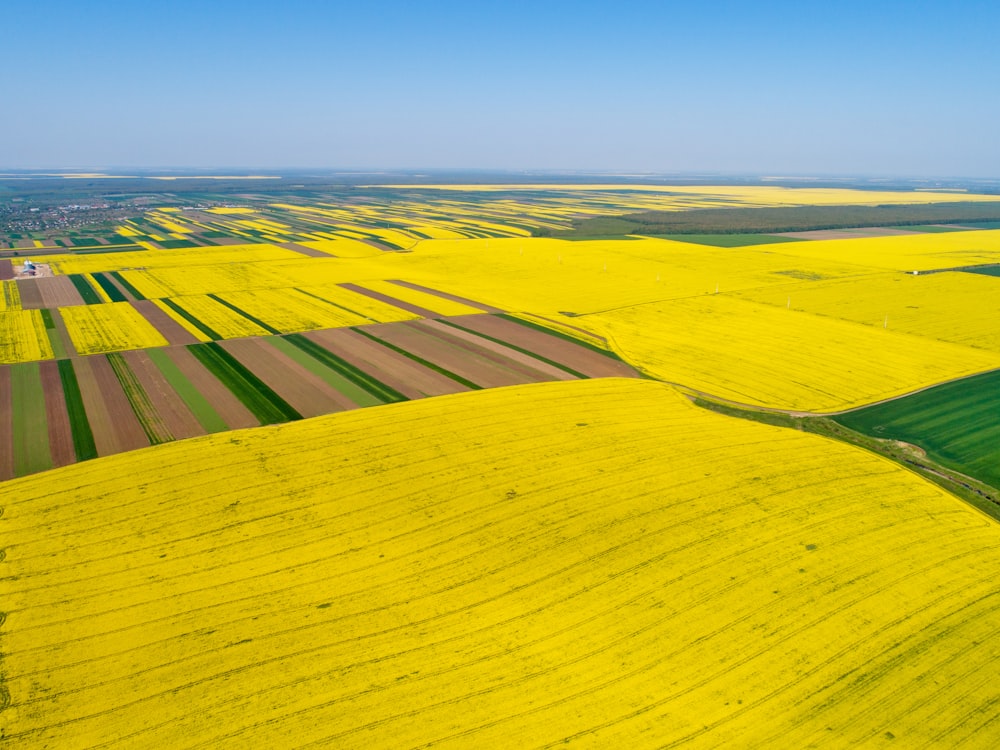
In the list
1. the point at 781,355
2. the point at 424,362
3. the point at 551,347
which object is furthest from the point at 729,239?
the point at 424,362

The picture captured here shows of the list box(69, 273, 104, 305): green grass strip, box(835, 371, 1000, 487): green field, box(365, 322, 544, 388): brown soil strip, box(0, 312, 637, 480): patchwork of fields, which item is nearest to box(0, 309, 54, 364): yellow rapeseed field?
box(0, 312, 637, 480): patchwork of fields

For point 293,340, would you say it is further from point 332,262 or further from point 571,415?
point 332,262

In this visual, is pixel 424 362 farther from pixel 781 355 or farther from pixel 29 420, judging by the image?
pixel 781 355

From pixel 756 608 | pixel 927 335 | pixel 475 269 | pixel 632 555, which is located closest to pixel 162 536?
pixel 632 555

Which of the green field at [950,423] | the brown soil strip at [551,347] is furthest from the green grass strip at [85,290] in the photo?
the green field at [950,423]

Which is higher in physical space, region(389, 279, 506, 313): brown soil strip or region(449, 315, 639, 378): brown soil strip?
region(389, 279, 506, 313): brown soil strip

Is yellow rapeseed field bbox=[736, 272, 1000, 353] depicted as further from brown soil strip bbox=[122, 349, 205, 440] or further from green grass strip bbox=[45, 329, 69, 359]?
green grass strip bbox=[45, 329, 69, 359]

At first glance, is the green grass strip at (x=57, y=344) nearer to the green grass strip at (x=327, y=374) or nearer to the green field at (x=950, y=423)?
the green grass strip at (x=327, y=374)
